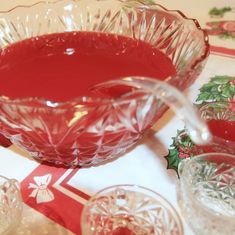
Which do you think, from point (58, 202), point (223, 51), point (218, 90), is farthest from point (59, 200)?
point (223, 51)

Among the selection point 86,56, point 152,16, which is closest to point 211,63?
point 152,16

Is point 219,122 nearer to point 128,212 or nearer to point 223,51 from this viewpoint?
point 128,212

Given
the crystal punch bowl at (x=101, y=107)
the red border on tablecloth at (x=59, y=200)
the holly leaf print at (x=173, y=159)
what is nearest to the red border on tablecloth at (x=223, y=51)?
the crystal punch bowl at (x=101, y=107)

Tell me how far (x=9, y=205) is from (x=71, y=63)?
0.98 ft

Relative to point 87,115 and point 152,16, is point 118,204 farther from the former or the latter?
Result: point 152,16

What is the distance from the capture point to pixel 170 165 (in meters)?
0.62

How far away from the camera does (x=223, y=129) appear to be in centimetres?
65

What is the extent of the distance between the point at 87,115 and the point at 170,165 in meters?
0.19

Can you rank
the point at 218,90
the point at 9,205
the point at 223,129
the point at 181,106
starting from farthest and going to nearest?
the point at 218,90
the point at 223,129
the point at 9,205
the point at 181,106

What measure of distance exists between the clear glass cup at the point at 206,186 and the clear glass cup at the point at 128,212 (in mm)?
26

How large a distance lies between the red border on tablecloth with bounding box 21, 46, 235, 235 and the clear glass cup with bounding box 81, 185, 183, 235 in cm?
3

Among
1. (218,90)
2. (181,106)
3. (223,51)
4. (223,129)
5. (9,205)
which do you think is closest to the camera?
(181,106)

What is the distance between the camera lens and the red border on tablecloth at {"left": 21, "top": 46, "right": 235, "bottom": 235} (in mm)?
537

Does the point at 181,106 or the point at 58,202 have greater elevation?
the point at 181,106
